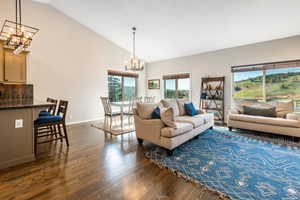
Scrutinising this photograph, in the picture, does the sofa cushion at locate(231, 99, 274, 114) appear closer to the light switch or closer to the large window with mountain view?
the large window with mountain view

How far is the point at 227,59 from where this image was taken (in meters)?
5.05

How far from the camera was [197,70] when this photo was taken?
5.81m

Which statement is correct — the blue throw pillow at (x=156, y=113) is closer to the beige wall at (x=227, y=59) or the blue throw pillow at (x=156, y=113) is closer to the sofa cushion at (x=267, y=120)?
the sofa cushion at (x=267, y=120)

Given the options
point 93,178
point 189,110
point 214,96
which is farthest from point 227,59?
point 93,178

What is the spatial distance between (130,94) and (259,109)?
522cm

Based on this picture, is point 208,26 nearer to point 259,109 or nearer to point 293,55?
point 293,55

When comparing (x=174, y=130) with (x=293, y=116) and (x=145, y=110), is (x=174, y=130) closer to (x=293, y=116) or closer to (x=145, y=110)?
(x=145, y=110)

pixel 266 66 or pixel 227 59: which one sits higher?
pixel 227 59

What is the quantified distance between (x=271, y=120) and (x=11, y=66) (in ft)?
21.9

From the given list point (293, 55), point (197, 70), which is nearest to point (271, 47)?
point (293, 55)

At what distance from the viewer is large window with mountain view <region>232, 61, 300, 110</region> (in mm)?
4039

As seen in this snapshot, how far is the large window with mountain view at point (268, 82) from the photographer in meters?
4.04

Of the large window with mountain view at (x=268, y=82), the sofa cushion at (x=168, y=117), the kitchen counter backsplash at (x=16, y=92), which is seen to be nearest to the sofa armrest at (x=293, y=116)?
the large window with mountain view at (x=268, y=82)

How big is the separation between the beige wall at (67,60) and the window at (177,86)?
8.71ft
